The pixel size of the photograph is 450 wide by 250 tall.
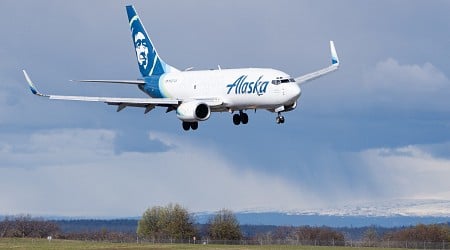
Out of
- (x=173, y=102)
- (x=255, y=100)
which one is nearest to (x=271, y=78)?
(x=255, y=100)

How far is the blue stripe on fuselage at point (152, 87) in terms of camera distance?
127062 mm

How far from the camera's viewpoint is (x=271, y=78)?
10831 cm

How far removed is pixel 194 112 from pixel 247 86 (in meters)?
5.62

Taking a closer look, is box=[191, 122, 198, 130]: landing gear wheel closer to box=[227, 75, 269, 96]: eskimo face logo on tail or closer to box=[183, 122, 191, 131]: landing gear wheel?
box=[183, 122, 191, 131]: landing gear wheel

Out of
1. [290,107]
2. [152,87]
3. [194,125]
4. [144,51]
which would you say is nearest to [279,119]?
[290,107]

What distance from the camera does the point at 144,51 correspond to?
139125mm

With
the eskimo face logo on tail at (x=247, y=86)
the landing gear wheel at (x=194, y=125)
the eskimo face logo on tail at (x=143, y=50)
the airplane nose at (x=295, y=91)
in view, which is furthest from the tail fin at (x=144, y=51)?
the airplane nose at (x=295, y=91)

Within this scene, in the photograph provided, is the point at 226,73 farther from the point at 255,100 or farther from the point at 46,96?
the point at 46,96

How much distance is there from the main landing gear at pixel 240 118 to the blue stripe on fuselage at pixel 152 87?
1451 cm

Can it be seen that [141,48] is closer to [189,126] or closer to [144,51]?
[144,51]

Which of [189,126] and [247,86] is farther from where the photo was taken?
[189,126]

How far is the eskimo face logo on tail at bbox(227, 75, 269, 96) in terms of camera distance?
107938 mm

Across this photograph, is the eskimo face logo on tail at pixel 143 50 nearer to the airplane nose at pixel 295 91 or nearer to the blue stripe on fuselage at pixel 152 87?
the blue stripe on fuselage at pixel 152 87

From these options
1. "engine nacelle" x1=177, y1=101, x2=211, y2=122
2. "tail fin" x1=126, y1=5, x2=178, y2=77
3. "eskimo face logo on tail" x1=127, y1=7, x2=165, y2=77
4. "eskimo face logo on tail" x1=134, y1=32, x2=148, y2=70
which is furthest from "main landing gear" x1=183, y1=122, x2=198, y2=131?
→ "eskimo face logo on tail" x1=134, y1=32, x2=148, y2=70
